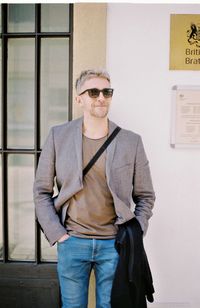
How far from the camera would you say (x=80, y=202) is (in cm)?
268

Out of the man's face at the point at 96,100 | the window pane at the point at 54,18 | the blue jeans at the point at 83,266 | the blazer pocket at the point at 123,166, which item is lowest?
the blue jeans at the point at 83,266

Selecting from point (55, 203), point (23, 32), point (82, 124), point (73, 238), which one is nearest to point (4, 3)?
point (23, 32)

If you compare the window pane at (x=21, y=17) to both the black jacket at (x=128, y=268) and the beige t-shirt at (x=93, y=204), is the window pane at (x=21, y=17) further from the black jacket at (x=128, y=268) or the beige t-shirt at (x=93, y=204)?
the black jacket at (x=128, y=268)

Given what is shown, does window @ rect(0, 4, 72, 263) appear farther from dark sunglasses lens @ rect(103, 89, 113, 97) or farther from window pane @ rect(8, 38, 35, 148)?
dark sunglasses lens @ rect(103, 89, 113, 97)

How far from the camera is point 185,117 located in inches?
128

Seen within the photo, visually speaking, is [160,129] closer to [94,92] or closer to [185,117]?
[185,117]

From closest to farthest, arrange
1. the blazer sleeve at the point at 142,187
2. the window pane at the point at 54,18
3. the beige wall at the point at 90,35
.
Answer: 1. the blazer sleeve at the point at 142,187
2. the beige wall at the point at 90,35
3. the window pane at the point at 54,18

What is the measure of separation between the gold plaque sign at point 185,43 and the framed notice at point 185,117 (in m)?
0.20

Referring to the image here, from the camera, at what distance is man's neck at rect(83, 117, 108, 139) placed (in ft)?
8.84

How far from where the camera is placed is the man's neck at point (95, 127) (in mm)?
2693

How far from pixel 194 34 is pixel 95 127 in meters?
1.27

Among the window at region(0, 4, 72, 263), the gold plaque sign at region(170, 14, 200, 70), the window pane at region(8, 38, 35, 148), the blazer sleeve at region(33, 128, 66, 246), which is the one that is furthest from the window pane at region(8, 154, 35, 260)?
the gold plaque sign at region(170, 14, 200, 70)

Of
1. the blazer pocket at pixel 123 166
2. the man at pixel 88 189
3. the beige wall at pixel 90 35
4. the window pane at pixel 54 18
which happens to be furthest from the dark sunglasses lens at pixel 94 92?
the window pane at pixel 54 18

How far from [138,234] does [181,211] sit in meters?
0.82
